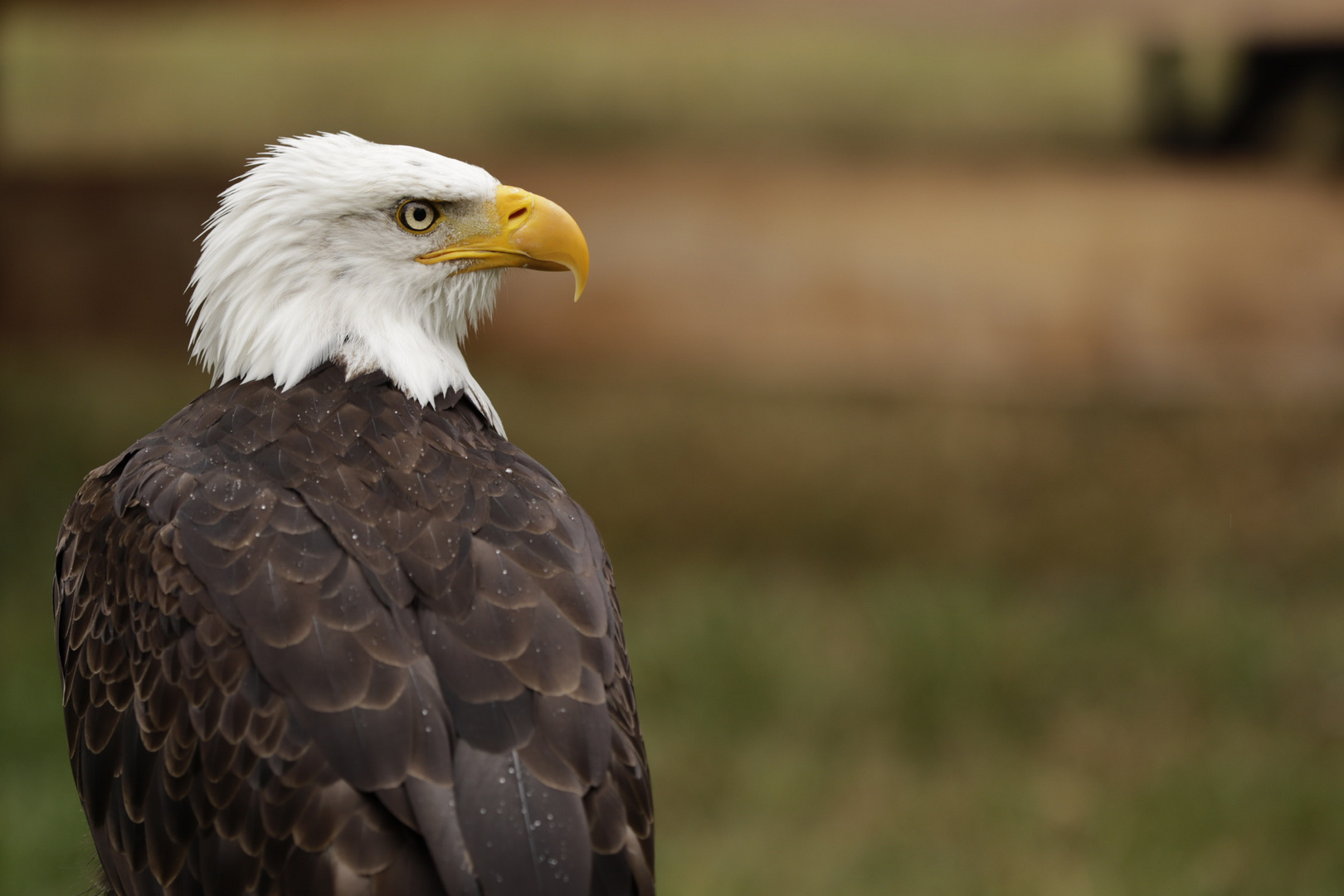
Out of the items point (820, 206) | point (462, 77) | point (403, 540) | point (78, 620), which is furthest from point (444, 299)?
point (462, 77)

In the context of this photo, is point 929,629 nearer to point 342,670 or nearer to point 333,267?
point 333,267

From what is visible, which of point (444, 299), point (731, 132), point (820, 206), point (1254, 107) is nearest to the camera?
point (444, 299)

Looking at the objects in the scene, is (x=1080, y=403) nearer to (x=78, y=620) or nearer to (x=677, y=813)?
(x=677, y=813)

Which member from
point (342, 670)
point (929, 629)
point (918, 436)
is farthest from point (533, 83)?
point (342, 670)

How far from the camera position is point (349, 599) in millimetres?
2762

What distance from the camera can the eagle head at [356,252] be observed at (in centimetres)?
318

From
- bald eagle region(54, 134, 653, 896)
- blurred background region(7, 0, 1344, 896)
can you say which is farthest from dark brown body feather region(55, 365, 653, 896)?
blurred background region(7, 0, 1344, 896)

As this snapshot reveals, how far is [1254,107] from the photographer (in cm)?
873

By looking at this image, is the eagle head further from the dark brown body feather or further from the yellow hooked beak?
the dark brown body feather

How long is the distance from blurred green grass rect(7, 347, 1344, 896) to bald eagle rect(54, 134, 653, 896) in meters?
1.15

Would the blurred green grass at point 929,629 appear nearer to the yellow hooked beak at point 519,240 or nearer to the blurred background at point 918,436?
the blurred background at point 918,436

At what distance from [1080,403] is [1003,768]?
11.9ft

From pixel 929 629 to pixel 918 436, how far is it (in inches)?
103

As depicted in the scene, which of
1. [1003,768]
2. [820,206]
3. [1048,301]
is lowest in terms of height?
[1003,768]
